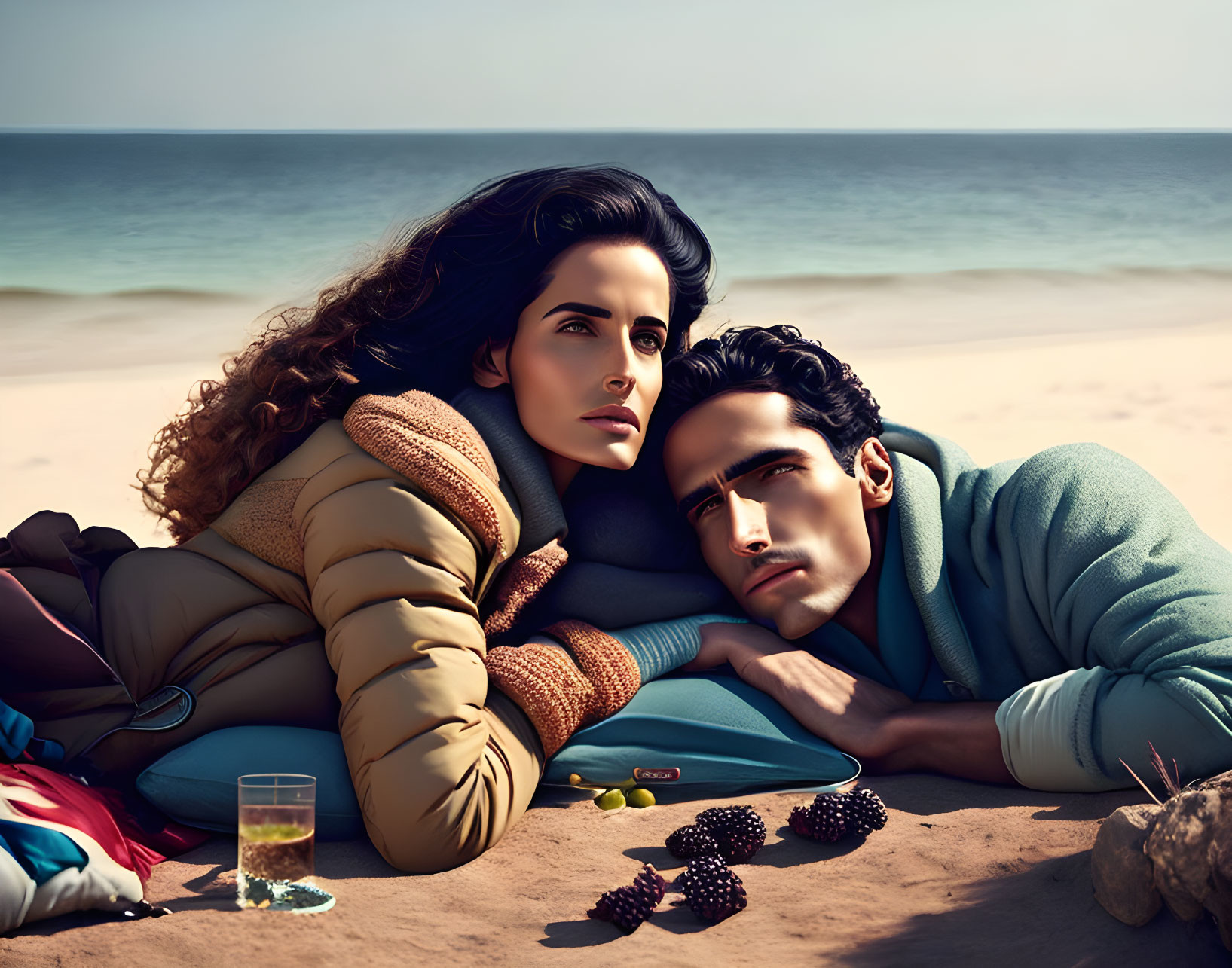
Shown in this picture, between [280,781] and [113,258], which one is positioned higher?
[113,258]

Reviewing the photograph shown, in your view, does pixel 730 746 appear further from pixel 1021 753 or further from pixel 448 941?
pixel 448 941

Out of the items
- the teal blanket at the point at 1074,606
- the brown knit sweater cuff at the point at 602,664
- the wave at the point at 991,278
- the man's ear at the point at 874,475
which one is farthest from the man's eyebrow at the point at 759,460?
the wave at the point at 991,278

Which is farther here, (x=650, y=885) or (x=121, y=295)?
(x=121, y=295)

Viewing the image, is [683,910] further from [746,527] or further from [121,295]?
Answer: [121,295]

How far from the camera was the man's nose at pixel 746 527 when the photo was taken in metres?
3.93

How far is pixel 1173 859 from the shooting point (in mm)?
2762

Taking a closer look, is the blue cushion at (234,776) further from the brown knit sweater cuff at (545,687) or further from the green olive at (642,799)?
the green olive at (642,799)

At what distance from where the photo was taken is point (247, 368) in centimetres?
413

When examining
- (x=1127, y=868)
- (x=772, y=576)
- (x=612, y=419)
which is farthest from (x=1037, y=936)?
(x=612, y=419)

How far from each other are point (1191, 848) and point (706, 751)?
4.72ft

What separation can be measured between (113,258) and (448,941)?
21729 mm

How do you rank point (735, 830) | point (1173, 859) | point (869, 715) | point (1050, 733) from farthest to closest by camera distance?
point (869, 715)
point (1050, 733)
point (735, 830)
point (1173, 859)

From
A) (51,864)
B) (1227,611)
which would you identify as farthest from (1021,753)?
(51,864)

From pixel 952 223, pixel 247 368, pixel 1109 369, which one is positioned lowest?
pixel 247 368
